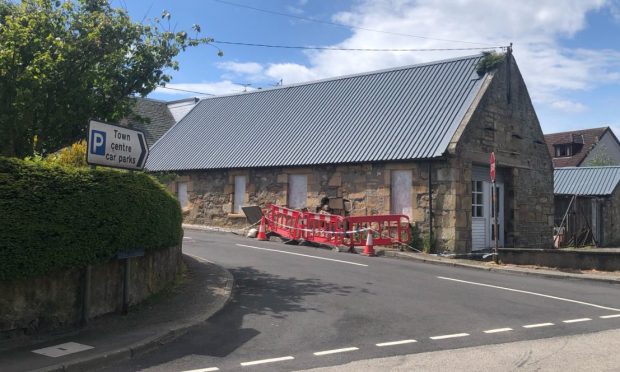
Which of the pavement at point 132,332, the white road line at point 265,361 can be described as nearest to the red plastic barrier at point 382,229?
the pavement at point 132,332

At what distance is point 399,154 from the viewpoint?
17.9 meters

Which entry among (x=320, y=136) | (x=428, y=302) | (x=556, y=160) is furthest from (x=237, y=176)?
(x=556, y=160)

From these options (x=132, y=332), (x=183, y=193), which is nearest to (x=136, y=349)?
(x=132, y=332)

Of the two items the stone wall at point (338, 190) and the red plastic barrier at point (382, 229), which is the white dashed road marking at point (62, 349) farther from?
the stone wall at point (338, 190)

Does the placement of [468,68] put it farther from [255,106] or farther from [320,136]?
[255,106]

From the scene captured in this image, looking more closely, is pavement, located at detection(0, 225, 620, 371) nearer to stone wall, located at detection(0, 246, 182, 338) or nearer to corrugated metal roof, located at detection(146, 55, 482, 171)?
stone wall, located at detection(0, 246, 182, 338)

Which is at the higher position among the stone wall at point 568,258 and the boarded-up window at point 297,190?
the boarded-up window at point 297,190

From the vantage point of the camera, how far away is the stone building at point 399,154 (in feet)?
57.7

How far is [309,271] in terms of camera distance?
12.5 metres

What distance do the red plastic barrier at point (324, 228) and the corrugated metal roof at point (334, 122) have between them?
2434 millimetres

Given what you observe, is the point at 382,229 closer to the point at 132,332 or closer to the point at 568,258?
the point at 568,258

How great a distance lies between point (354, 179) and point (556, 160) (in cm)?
3392

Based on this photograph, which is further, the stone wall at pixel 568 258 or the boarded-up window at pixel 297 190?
the boarded-up window at pixel 297 190

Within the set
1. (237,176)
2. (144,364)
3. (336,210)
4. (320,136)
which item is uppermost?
(320,136)
